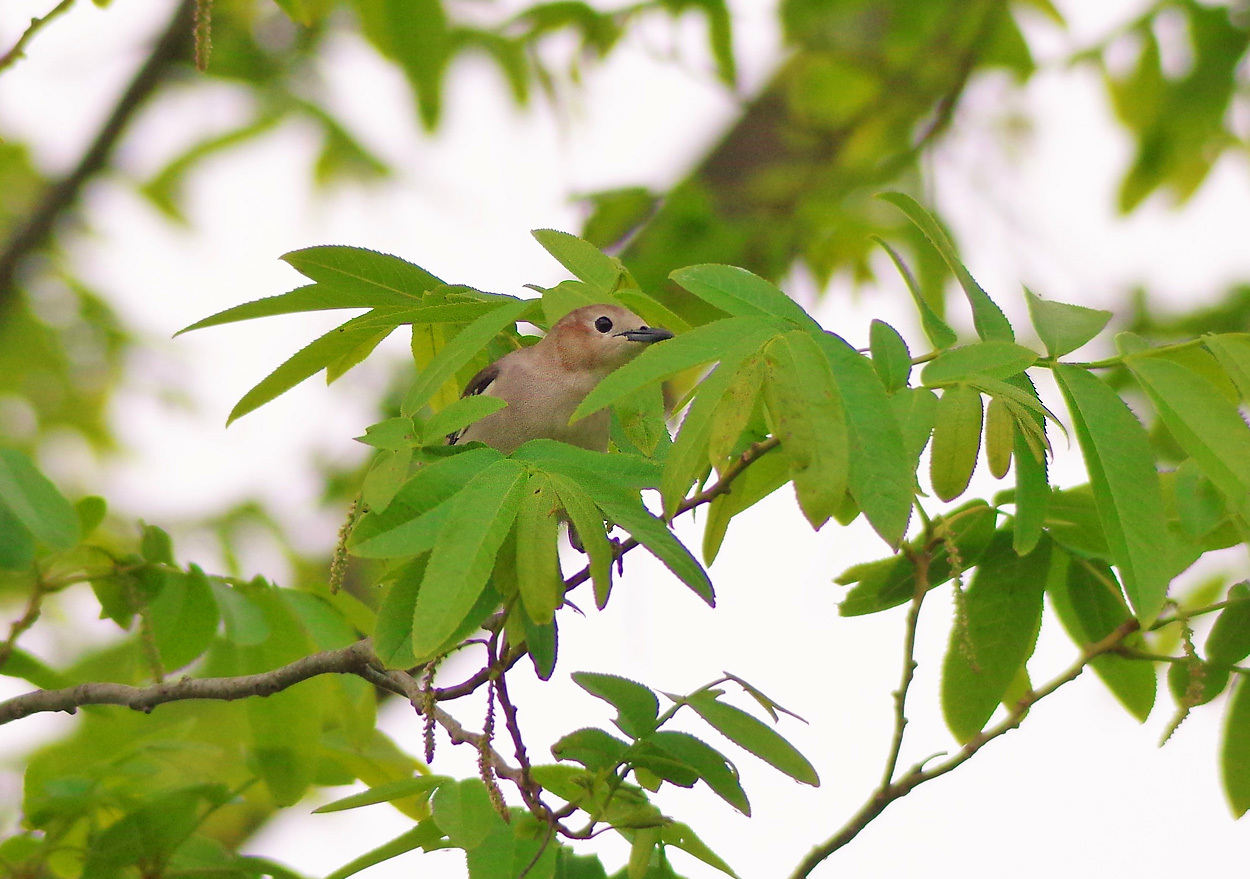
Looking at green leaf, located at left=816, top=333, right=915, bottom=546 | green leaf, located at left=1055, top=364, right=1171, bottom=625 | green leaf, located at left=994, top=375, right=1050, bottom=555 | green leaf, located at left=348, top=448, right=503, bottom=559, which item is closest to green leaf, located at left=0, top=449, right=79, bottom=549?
A: green leaf, located at left=348, top=448, right=503, bottom=559

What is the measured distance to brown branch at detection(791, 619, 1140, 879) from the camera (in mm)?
2496

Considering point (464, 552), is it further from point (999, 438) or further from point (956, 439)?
point (999, 438)

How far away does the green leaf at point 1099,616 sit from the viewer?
3137mm

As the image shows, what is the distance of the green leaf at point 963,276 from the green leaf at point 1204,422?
327mm

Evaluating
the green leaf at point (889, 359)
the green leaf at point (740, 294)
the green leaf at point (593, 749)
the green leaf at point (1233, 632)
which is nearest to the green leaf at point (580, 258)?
the green leaf at point (740, 294)

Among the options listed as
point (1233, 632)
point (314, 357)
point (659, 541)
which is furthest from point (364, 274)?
point (1233, 632)

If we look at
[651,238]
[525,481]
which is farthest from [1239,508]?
[651,238]

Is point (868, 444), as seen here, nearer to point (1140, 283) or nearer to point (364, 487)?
point (364, 487)

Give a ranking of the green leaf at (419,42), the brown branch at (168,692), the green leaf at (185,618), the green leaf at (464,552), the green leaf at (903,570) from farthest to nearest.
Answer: the green leaf at (419,42) → the green leaf at (185,618) → the green leaf at (903,570) → the brown branch at (168,692) → the green leaf at (464,552)

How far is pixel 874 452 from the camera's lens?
2094 mm

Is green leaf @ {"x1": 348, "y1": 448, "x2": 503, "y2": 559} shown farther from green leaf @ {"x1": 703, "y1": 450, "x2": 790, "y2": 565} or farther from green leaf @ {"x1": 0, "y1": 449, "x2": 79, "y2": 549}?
green leaf @ {"x1": 0, "y1": 449, "x2": 79, "y2": 549}

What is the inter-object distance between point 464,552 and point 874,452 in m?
0.73

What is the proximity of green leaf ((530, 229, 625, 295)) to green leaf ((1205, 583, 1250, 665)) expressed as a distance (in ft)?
5.37

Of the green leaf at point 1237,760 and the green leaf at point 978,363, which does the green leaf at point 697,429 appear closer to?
the green leaf at point 978,363
